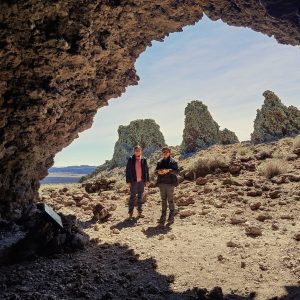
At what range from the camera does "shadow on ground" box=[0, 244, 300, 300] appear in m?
5.61

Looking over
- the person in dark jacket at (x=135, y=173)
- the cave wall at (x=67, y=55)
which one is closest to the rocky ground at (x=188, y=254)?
the person in dark jacket at (x=135, y=173)

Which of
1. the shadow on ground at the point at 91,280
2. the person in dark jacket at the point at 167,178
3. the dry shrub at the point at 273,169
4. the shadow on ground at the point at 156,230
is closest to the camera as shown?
the shadow on ground at the point at 91,280

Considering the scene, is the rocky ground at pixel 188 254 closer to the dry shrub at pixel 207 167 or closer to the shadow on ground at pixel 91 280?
the shadow on ground at pixel 91 280

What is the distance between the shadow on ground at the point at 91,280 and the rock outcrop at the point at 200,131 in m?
27.0

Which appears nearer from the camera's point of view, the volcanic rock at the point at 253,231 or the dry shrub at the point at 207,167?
the volcanic rock at the point at 253,231

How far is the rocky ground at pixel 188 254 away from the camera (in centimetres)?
588

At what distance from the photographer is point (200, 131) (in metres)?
34.7

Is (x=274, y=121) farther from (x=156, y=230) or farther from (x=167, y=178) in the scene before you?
(x=156, y=230)

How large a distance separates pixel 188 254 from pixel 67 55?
4.94m

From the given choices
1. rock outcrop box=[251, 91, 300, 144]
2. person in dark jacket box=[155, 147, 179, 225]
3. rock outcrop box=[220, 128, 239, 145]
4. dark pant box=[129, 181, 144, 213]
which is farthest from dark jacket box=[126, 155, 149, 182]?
rock outcrop box=[220, 128, 239, 145]

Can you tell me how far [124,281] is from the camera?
6.29 metres

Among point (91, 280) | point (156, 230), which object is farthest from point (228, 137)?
point (91, 280)

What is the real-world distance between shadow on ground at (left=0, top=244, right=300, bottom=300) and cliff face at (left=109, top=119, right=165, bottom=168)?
34577mm

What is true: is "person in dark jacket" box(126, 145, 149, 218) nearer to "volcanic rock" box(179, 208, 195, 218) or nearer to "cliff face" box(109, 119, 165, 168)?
"volcanic rock" box(179, 208, 195, 218)
